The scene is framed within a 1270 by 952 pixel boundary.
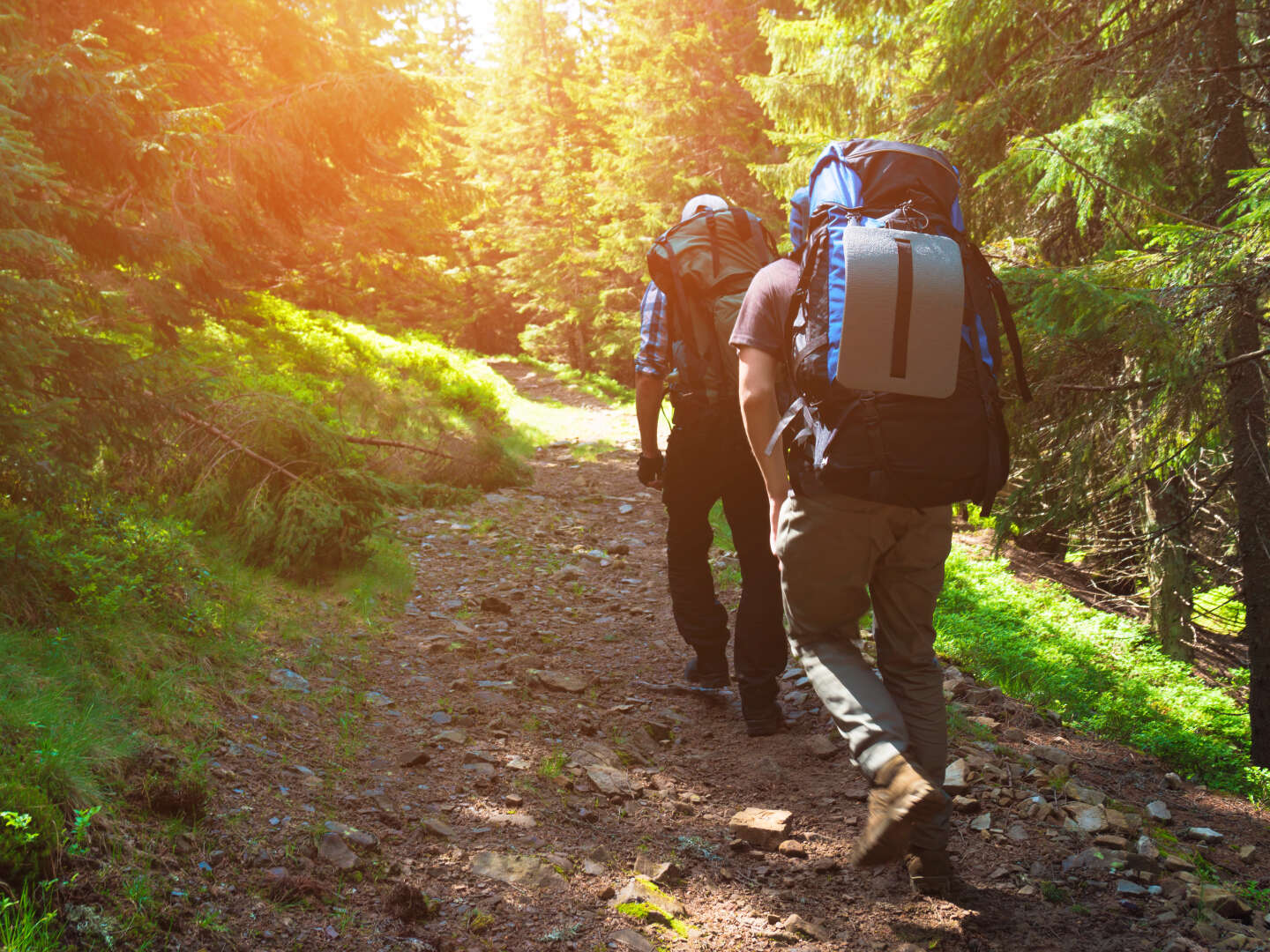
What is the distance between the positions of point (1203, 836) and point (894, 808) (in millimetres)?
2301

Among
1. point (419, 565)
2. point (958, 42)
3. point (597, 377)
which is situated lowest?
point (419, 565)

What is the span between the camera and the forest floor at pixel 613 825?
260cm

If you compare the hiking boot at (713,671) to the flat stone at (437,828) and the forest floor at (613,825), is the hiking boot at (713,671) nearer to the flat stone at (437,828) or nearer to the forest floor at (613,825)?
the forest floor at (613,825)

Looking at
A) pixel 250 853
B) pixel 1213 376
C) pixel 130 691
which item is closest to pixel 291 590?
pixel 130 691

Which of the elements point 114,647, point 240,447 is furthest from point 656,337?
point 240,447

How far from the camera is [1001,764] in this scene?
13.1 feet

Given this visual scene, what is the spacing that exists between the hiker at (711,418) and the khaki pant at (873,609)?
127 centimetres

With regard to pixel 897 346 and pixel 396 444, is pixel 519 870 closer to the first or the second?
pixel 897 346

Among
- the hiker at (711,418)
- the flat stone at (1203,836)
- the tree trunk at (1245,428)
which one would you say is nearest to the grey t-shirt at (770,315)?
the hiker at (711,418)

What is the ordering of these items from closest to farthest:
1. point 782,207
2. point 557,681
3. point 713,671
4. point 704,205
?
point 704,205 → point 713,671 → point 557,681 → point 782,207

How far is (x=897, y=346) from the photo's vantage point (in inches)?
103

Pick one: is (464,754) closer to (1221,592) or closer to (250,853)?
(250,853)

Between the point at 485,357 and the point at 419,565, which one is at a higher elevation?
the point at 485,357

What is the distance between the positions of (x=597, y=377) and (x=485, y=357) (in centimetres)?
899
